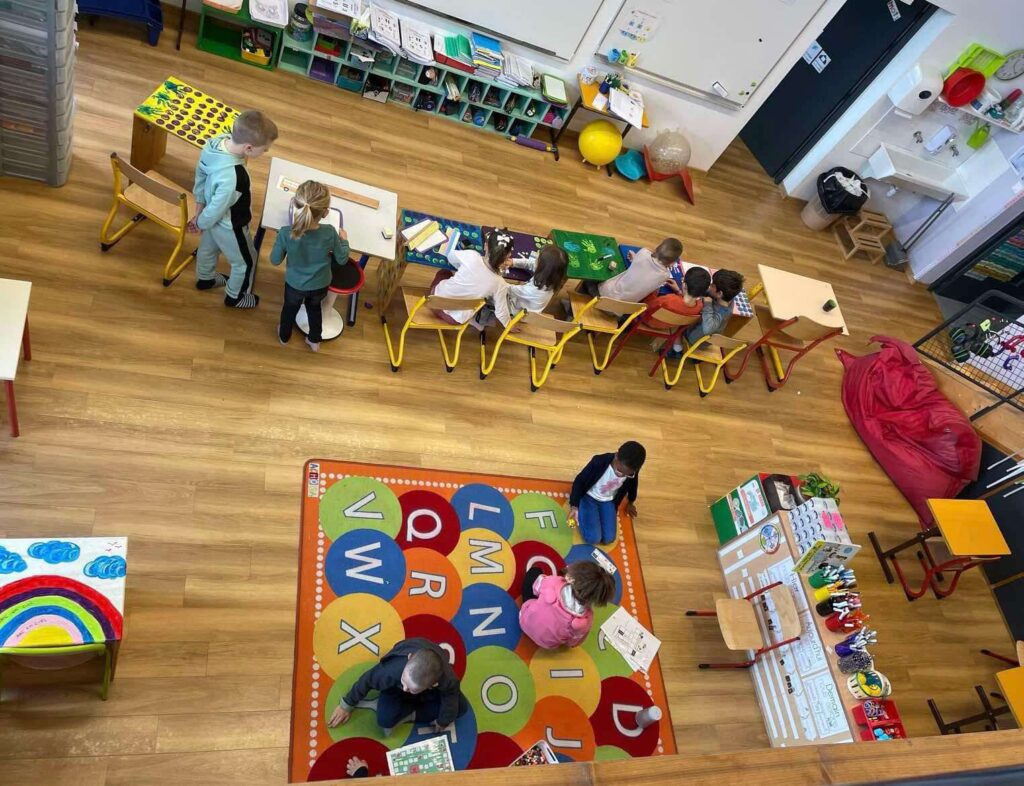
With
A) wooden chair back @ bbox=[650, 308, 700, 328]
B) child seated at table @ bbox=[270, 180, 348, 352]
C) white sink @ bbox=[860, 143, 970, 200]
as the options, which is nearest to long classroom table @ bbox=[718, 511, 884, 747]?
wooden chair back @ bbox=[650, 308, 700, 328]

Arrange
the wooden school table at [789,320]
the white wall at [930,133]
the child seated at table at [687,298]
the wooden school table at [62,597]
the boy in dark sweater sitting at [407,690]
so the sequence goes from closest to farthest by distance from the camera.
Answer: the wooden school table at [62,597], the boy in dark sweater sitting at [407,690], the child seated at table at [687,298], the wooden school table at [789,320], the white wall at [930,133]

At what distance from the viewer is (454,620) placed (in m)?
3.90

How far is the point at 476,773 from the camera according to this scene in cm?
68

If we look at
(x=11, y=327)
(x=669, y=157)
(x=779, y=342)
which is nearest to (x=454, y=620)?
(x=11, y=327)

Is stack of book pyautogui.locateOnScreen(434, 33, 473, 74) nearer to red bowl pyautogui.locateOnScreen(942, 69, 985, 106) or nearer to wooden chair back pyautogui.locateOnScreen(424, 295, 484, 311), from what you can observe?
wooden chair back pyautogui.locateOnScreen(424, 295, 484, 311)

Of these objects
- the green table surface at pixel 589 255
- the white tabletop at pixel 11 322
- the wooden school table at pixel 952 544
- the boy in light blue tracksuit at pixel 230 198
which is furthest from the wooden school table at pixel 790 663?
the white tabletop at pixel 11 322

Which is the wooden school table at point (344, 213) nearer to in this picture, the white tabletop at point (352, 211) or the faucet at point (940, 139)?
the white tabletop at point (352, 211)

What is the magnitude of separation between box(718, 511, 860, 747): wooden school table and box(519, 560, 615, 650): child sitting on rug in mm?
1194

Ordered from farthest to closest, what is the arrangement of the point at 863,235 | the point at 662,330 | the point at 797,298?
the point at 863,235 → the point at 797,298 → the point at 662,330

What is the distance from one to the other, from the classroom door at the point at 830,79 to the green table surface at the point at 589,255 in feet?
11.8

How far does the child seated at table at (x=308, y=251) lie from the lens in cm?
366

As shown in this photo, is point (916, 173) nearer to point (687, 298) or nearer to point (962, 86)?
point (962, 86)

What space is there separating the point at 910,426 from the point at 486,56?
4.80 meters

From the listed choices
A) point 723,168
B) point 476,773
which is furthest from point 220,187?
point 723,168
